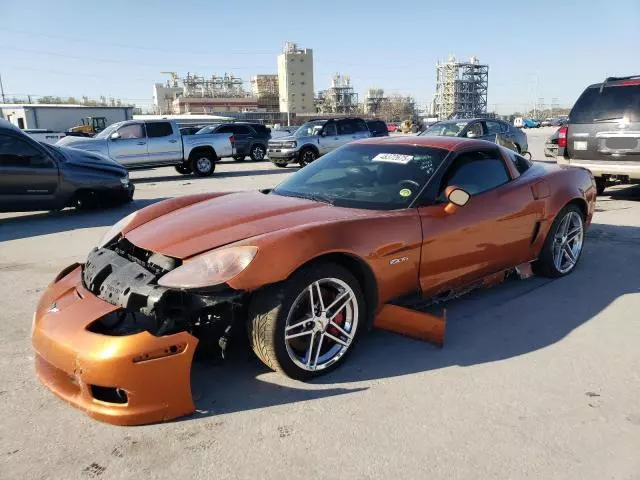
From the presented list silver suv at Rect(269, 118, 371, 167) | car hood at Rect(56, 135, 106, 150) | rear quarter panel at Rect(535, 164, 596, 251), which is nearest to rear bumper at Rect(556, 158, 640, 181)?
rear quarter panel at Rect(535, 164, 596, 251)

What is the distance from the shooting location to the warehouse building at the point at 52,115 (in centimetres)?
5509

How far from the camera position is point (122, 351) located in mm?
2506

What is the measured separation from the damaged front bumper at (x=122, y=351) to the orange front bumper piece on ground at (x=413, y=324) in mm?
1246

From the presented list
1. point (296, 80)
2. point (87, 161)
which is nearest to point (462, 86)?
point (296, 80)

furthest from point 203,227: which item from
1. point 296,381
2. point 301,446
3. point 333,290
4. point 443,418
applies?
point 443,418

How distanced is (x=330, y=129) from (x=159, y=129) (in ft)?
19.9

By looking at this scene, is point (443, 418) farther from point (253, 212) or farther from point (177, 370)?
point (253, 212)

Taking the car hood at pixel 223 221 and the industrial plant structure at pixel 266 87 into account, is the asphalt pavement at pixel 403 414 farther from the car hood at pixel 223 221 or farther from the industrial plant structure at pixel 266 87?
the industrial plant structure at pixel 266 87

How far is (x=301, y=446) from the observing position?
2494mm

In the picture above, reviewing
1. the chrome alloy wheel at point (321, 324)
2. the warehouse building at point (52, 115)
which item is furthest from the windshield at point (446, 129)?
the warehouse building at point (52, 115)

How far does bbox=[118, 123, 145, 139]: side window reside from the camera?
585 inches

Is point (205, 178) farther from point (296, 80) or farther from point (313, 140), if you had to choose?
point (296, 80)

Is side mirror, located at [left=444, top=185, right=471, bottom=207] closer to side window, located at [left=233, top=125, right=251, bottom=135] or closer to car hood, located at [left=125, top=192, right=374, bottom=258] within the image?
car hood, located at [left=125, top=192, right=374, bottom=258]

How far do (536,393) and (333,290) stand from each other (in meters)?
1.29
